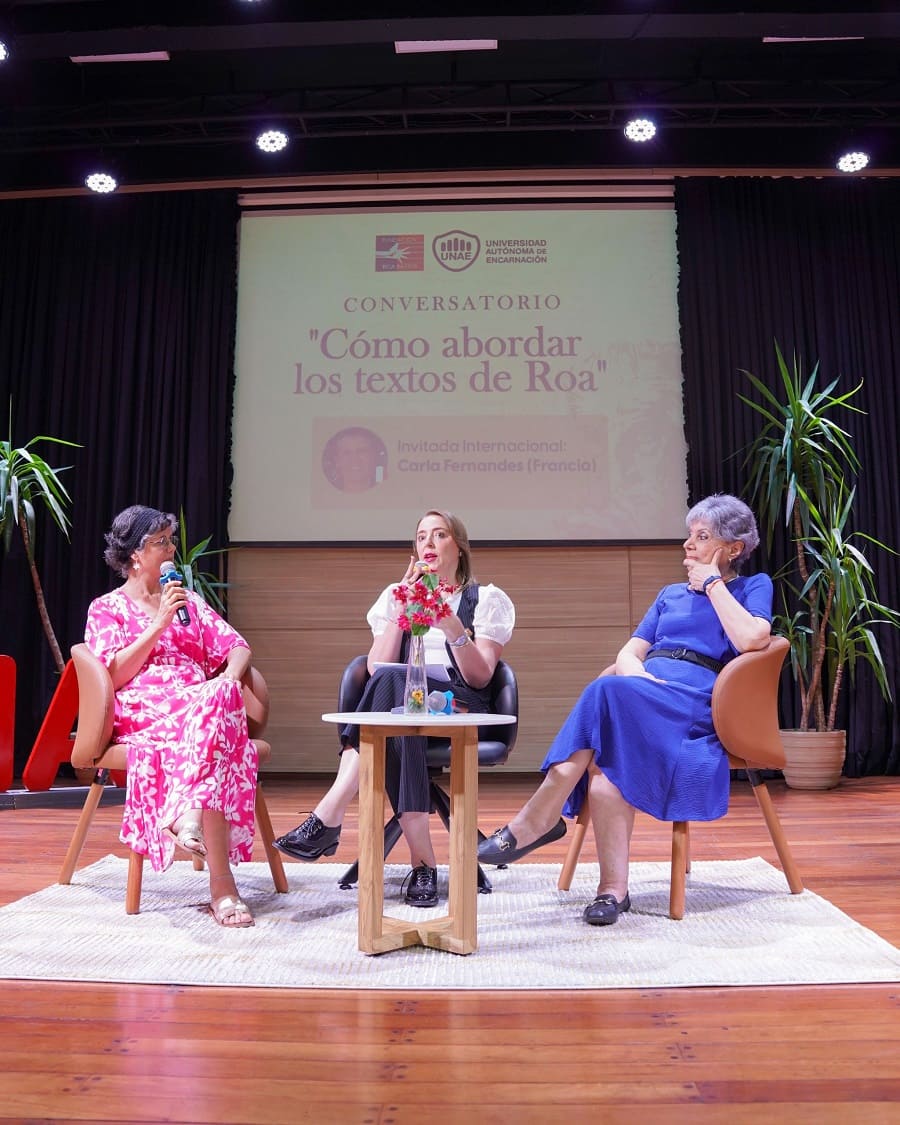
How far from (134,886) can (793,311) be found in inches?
202

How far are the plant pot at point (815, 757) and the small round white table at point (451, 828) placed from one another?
3.48 m

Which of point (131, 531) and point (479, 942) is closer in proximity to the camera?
point (479, 942)

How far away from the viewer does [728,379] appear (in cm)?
598

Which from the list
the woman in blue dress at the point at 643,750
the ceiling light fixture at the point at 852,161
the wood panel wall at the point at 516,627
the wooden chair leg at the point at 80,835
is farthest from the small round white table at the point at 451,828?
the ceiling light fixture at the point at 852,161

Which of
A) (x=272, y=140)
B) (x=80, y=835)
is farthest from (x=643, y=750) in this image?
(x=272, y=140)

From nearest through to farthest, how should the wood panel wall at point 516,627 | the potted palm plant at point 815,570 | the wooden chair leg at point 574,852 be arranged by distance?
the wooden chair leg at point 574,852
the potted palm plant at point 815,570
the wood panel wall at point 516,627

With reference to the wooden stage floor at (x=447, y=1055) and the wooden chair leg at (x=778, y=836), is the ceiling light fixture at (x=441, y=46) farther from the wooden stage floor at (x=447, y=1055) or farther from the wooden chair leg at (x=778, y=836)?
the wooden stage floor at (x=447, y=1055)

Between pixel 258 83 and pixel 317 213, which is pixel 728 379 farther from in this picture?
pixel 258 83

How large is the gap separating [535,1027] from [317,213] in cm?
545

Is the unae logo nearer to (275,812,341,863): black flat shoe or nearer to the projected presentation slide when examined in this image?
the projected presentation slide

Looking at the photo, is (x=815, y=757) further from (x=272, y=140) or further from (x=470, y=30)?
(x=272, y=140)

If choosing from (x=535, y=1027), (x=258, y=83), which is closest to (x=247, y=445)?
(x=258, y=83)

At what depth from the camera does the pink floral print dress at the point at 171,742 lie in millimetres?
2559

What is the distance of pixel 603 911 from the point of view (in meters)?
2.46
